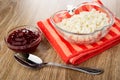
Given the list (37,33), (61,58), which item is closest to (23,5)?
(37,33)

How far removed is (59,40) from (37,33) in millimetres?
92

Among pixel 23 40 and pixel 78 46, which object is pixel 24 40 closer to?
pixel 23 40

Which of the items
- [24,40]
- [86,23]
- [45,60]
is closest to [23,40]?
[24,40]

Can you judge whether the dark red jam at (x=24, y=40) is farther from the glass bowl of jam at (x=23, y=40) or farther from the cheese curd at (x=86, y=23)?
the cheese curd at (x=86, y=23)

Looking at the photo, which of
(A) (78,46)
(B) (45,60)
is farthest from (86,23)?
(B) (45,60)

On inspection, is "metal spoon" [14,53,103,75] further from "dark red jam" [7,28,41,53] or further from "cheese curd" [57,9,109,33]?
"cheese curd" [57,9,109,33]

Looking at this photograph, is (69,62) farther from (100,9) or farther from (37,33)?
(100,9)

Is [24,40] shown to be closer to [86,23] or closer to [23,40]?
[23,40]

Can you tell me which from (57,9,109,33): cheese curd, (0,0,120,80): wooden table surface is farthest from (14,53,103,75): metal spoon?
(57,9,109,33): cheese curd

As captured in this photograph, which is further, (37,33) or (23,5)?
(23,5)

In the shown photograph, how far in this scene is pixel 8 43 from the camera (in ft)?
2.76

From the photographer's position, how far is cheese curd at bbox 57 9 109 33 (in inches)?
32.9

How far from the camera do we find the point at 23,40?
2.71 feet

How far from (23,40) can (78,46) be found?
0.21 meters
